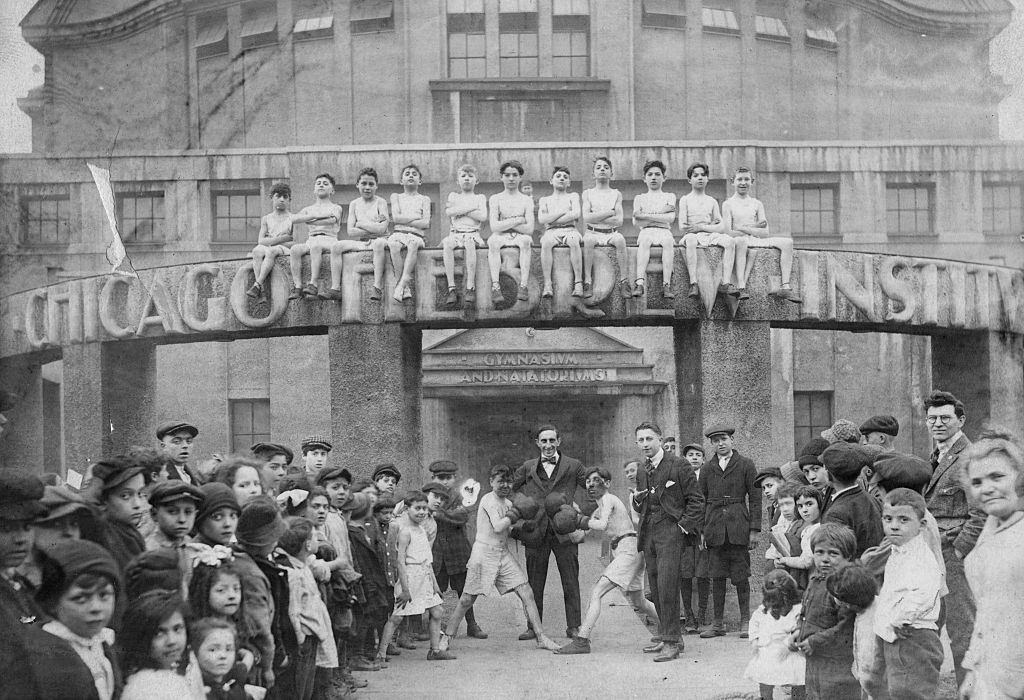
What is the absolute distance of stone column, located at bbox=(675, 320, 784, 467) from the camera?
12531mm

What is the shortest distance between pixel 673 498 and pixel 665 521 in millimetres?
203

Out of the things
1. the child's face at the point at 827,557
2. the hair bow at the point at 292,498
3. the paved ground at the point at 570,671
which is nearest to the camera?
the child's face at the point at 827,557

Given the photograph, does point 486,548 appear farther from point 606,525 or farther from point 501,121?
point 501,121

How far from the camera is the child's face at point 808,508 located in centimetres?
807

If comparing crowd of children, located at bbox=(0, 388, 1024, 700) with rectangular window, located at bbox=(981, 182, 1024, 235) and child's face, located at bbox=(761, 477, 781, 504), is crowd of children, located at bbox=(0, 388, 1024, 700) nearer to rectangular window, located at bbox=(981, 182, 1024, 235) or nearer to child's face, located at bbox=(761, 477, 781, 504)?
child's face, located at bbox=(761, 477, 781, 504)

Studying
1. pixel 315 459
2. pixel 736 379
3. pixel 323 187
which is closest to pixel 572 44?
pixel 323 187

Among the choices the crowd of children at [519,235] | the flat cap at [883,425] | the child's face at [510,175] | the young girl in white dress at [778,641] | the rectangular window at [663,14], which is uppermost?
the rectangular window at [663,14]

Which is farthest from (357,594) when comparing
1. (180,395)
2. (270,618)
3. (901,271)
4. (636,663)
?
(180,395)

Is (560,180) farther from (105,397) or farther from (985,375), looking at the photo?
(105,397)

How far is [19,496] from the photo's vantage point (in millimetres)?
5125

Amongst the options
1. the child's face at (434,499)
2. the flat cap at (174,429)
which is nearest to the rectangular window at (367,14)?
the child's face at (434,499)

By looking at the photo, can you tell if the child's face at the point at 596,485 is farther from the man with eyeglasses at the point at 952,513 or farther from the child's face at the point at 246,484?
the child's face at the point at 246,484

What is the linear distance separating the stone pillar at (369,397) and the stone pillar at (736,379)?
304 centimetres

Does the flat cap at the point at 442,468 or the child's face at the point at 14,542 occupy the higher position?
the child's face at the point at 14,542
